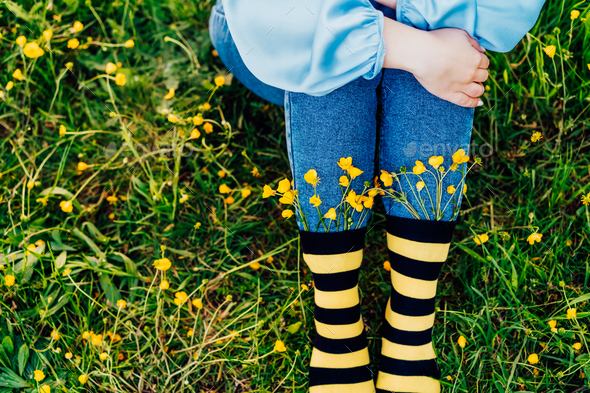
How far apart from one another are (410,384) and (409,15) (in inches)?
37.6

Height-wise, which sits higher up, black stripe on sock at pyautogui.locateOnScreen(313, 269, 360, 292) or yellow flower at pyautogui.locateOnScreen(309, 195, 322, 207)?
yellow flower at pyautogui.locateOnScreen(309, 195, 322, 207)

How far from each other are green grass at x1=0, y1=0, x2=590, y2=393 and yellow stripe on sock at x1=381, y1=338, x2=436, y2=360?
0.29ft

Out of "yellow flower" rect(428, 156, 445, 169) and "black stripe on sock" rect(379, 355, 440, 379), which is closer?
"yellow flower" rect(428, 156, 445, 169)

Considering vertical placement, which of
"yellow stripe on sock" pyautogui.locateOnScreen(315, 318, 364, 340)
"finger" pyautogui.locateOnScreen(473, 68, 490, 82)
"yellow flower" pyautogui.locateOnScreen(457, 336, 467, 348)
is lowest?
"yellow flower" pyautogui.locateOnScreen(457, 336, 467, 348)

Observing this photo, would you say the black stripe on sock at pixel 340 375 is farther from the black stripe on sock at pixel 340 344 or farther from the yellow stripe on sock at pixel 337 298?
the yellow stripe on sock at pixel 337 298

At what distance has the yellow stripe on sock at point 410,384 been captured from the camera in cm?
104

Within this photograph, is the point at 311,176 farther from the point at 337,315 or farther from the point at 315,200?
the point at 337,315

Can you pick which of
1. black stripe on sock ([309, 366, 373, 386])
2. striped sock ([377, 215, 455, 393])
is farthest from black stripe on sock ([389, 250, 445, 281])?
black stripe on sock ([309, 366, 373, 386])

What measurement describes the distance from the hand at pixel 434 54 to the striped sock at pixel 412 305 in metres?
0.34

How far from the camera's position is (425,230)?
95 centimetres

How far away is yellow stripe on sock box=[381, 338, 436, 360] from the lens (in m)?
1.04

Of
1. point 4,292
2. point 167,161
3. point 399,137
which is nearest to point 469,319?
point 399,137

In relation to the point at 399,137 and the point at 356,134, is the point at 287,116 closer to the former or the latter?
the point at 356,134

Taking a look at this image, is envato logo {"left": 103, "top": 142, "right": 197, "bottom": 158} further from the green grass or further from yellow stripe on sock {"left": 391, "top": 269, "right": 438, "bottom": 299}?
yellow stripe on sock {"left": 391, "top": 269, "right": 438, "bottom": 299}
